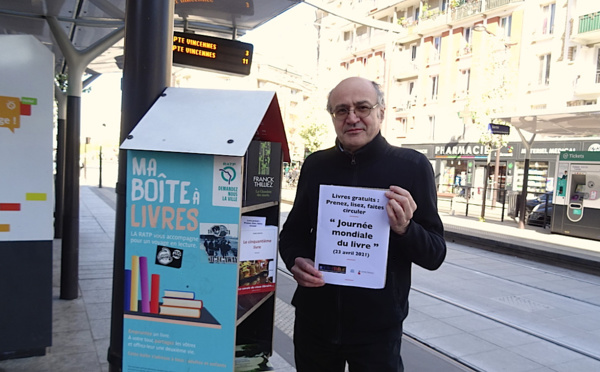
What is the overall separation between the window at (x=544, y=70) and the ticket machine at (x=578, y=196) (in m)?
15.9

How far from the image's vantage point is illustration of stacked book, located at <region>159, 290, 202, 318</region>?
2256 millimetres

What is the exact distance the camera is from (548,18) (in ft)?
90.3

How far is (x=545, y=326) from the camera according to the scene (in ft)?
18.6

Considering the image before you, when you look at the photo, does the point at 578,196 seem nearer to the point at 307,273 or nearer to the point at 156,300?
the point at 307,273

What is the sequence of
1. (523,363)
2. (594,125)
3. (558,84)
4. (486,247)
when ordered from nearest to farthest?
1. (523,363)
2. (486,247)
3. (594,125)
4. (558,84)

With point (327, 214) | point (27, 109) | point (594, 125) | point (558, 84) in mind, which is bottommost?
point (327, 214)

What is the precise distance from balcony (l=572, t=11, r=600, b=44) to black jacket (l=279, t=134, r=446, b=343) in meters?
27.5

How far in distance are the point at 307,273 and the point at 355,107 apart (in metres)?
0.80

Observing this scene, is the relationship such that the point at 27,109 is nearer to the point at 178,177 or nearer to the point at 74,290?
the point at 178,177

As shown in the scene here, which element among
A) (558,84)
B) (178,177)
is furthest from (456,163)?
(178,177)

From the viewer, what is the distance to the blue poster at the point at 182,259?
222cm

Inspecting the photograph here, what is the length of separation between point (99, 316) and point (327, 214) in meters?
3.97

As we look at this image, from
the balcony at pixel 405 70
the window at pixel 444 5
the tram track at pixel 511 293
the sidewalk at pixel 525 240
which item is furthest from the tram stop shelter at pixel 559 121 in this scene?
the window at pixel 444 5

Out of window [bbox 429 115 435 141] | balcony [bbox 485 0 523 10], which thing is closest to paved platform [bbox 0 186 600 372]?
balcony [bbox 485 0 523 10]
